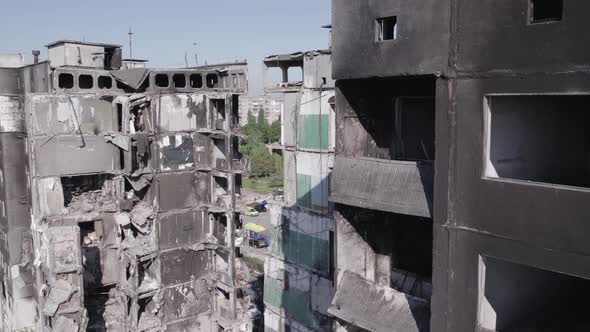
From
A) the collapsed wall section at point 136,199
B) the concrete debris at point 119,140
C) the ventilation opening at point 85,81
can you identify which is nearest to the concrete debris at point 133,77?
the collapsed wall section at point 136,199

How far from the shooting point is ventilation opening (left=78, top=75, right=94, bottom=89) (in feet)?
90.6

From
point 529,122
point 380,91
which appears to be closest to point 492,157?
point 529,122

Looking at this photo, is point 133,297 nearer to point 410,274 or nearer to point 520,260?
point 410,274

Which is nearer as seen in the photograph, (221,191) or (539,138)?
(539,138)

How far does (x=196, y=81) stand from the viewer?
1177 inches

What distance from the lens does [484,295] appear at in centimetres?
1128

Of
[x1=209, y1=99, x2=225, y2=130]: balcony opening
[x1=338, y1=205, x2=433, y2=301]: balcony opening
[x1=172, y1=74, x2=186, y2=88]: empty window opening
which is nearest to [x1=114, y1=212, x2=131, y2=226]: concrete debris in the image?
[x1=209, y1=99, x2=225, y2=130]: balcony opening

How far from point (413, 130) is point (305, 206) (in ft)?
36.6

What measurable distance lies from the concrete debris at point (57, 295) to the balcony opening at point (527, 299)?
1996 centimetres

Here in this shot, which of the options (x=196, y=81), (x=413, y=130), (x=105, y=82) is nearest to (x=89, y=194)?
(x=105, y=82)

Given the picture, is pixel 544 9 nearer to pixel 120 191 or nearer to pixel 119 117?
pixel 119 117

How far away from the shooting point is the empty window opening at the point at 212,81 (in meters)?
30.3

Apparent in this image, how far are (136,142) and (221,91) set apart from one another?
17.2 ft

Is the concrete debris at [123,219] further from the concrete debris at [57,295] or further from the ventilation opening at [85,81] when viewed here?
the ventilation opening at [85,81]
